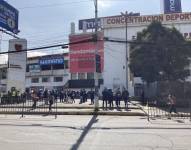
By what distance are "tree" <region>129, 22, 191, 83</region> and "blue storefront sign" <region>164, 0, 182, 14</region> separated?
41929 millimetres

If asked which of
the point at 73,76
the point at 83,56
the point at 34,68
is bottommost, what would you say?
the point at 73,76


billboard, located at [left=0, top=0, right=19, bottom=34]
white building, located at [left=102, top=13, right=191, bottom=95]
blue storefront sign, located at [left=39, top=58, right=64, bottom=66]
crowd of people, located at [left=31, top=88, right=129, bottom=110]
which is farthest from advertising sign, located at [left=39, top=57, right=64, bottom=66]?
billboard, located at [left=0, top=0, right=19, bottom=34]

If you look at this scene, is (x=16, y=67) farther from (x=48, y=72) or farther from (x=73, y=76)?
(x=48, y=72)

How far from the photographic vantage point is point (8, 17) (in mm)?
46938

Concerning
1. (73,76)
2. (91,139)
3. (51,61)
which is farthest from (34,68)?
(91,139)

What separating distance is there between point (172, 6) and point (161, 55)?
47219 mm

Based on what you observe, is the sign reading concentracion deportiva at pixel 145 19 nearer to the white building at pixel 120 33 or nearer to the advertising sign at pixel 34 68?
the white building at pixel 120 33

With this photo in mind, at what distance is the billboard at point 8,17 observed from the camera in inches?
1805

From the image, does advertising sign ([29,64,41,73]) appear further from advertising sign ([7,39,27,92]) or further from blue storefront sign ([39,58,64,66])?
advertising sign ([7,39,27,92])

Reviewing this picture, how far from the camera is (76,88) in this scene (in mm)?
83688

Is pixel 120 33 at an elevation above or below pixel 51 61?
above

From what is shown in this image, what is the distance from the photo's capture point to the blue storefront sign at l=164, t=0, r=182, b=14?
85.1 metres

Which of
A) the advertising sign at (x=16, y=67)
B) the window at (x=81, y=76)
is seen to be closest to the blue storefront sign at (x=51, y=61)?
the window at (x=81, y=76)

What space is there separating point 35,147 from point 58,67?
8180 cm
